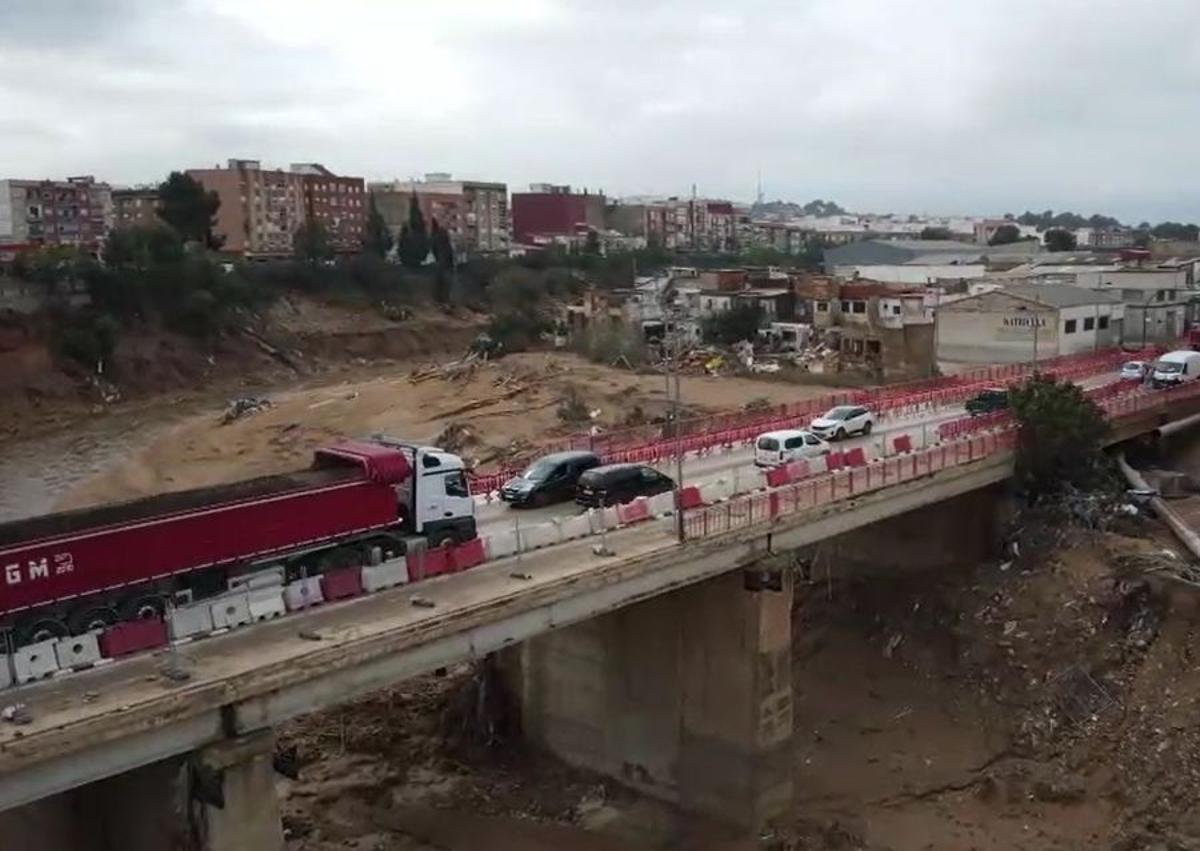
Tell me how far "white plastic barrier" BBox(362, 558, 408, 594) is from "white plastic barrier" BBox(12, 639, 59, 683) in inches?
203

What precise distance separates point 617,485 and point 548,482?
1650 mm

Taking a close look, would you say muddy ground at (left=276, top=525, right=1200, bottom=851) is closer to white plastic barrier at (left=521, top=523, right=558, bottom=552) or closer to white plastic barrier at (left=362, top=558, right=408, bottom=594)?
white plastic barrier at (left=521, top=523, right=558, bottom=552)

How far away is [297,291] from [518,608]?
88709mm

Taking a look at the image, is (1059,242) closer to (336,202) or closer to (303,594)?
(336,202)

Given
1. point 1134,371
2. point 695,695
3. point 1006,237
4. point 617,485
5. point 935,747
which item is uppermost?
point 1006,237

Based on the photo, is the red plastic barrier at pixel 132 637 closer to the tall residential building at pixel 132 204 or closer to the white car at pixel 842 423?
the white car at pixel 842 423

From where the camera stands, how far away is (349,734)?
2881 cm

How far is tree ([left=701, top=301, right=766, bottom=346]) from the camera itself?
254ft

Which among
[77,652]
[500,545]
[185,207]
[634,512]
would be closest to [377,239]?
[185,207]

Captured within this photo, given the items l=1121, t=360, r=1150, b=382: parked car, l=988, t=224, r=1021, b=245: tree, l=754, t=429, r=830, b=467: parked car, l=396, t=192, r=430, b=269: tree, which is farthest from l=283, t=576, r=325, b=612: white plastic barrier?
l=988, t=224, r=1021, b=245: tree

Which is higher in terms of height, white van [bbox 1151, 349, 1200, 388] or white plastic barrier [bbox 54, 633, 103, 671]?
white van [bbox 1151, 349, 1200, 388]

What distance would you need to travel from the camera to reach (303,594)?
1905 centimetres

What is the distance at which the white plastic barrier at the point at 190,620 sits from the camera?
17.2 m

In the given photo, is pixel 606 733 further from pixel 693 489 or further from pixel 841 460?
pixel 841 460
